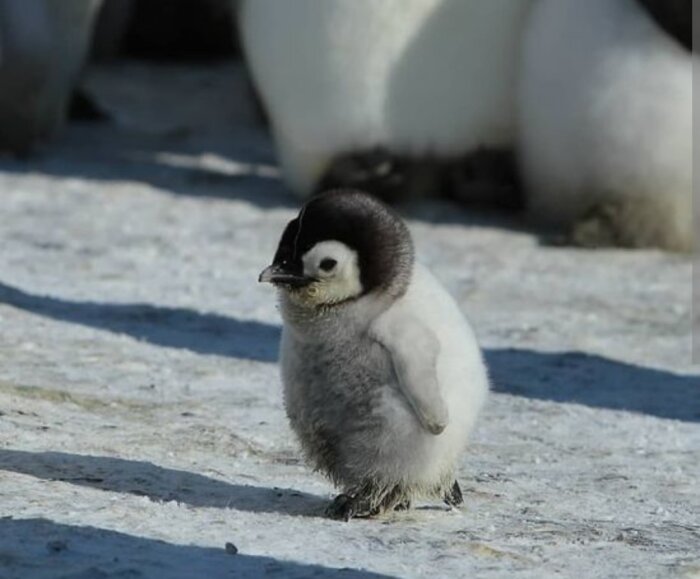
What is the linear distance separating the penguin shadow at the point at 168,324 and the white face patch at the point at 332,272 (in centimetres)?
176

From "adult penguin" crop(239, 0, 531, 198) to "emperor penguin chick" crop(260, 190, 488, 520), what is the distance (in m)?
4.18

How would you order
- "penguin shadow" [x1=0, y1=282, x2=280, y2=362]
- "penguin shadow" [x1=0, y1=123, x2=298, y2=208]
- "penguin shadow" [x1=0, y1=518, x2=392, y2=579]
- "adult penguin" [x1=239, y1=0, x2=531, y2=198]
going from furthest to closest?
"penguin shadow" [x1=0, y1=123, x2=298, y2=208] < "adult penguin" [x1=239, y1=0, x2=531, y2=198] < "penguin shadow" [x1=0, y1=282, x2=280, y2=362] < "penguin shadow" [x1=0, y1=518, x2=392, y2=579]

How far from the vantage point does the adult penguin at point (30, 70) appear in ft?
29.3

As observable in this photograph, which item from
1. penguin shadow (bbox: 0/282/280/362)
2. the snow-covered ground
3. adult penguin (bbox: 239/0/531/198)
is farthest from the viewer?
adult penguin (bbox: 239/0/531/198)

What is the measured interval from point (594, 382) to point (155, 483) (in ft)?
6.24

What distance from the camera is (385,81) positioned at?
26.4 feet

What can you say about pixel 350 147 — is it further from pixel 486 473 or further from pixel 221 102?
pixel 486 473

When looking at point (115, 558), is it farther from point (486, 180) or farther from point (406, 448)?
point (486, 180)

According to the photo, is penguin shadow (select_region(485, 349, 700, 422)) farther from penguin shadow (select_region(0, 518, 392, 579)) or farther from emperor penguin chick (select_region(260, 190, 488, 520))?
penguin shadow (select_region(0, 518, 392, 579))

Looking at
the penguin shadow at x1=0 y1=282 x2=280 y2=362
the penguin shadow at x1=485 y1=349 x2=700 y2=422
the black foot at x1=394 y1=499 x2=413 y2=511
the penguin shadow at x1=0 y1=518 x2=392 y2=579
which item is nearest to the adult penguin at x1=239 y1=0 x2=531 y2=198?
the penguin shadow at x1=0 y1=282 x2=280 y2=362

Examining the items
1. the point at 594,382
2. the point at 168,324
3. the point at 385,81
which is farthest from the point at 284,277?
the point at 385,81

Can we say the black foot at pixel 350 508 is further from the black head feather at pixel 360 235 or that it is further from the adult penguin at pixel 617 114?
the adult penguin at pixel 617 114

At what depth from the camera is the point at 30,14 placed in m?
8.99

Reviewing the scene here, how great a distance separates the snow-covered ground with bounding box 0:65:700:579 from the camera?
3580mm
